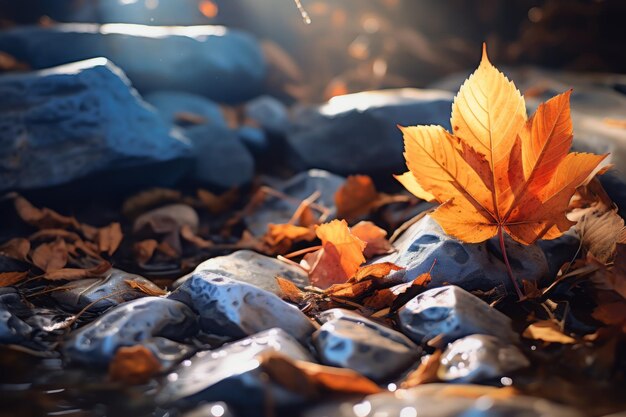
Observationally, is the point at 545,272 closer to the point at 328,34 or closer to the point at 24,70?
the point at 24,70

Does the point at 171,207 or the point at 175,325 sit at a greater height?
the point at 175,325

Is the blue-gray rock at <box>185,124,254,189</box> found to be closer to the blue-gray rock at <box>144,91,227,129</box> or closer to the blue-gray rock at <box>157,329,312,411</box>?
the blue-gray rock at <box>144,91,227,129</box>

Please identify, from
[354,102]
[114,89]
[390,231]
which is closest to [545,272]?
[390,231]

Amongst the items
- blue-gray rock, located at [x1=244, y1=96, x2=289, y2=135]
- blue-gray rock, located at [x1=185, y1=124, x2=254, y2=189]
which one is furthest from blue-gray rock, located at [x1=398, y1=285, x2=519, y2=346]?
blue-gray rock, located at [x1=244, y1=96, x2=289, y2=135]

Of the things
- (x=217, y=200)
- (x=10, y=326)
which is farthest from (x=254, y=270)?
(x=217, y=200)

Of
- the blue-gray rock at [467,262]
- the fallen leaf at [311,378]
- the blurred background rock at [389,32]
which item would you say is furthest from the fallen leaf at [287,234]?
the blurred background rock at [389,32]

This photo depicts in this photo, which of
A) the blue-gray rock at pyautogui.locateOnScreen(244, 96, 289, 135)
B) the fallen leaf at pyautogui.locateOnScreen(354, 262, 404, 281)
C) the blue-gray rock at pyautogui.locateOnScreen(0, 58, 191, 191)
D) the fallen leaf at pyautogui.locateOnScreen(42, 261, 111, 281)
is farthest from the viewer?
the blue-gray rock at pyautogui.locateOnScreen(244, 96, 289, 135)
